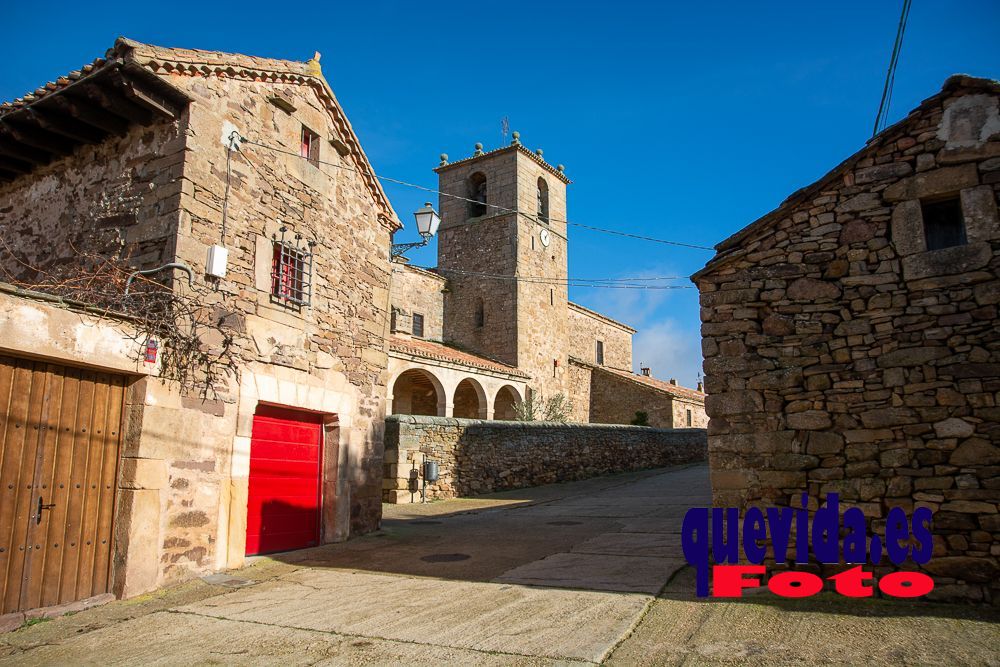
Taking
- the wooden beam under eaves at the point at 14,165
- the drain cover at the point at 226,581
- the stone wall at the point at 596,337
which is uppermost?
the stone wall at the point at 596,337

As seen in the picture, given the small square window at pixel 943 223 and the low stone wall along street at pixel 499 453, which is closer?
the small square window at pixel 943 223

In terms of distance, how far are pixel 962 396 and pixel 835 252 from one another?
1642 mm

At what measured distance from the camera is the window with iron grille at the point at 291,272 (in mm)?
8375

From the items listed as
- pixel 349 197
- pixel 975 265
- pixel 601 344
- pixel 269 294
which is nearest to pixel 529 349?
pixel 601 344

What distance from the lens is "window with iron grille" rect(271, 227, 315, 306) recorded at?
27.5 feet

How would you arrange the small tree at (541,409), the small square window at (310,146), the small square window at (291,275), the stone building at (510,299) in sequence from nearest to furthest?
the small square window at (291,275)
the small square window at (310,146)
the small tree at (541,409)
the stone building at (510,299)

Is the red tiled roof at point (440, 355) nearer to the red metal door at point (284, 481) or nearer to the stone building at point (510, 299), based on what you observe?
the stone building at point (510, 299)

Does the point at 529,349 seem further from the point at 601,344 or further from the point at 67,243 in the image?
the point at 67,243

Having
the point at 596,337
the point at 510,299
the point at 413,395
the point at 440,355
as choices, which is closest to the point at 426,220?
the point at 440,355

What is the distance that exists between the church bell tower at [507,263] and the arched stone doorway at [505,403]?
1.10 m

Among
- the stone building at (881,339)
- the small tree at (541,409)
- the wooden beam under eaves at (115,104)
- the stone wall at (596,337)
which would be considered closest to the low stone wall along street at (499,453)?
the small tree at (541,409)

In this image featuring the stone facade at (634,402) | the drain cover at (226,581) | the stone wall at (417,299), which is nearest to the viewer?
the drain cover at (226,581)

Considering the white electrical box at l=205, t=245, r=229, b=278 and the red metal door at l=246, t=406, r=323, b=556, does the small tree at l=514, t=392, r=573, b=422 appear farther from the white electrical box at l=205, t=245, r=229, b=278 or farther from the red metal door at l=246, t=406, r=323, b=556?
the white electrical box at l=205, t=245, r=229, b=278

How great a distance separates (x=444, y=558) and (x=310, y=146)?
19.9 ft
